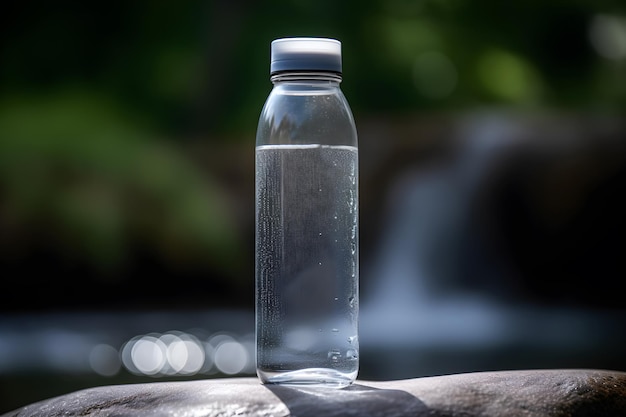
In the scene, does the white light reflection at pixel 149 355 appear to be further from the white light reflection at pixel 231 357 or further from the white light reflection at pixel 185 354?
the white light reflection at pixel 231 357

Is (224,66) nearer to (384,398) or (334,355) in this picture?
(334,355)

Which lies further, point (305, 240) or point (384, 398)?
point (305, 240)

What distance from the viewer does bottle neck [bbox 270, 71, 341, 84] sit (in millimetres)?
2365

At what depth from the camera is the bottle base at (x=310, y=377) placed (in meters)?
2.43

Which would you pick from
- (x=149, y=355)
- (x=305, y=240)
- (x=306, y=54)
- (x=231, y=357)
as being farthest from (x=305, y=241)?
(x=149, y=355)

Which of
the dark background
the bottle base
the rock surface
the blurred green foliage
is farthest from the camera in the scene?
the blurred green foliage

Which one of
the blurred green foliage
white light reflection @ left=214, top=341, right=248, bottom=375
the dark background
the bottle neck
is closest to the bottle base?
the bottle neck

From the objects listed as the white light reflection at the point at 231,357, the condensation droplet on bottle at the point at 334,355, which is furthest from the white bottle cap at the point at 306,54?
the white light reflection at the point at 231,357

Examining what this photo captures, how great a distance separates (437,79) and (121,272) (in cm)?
579

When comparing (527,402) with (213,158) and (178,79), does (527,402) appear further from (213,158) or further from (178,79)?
(178,79)

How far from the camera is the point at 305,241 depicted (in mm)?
2449

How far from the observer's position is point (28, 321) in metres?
10.4

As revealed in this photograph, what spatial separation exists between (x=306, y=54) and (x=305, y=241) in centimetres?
43

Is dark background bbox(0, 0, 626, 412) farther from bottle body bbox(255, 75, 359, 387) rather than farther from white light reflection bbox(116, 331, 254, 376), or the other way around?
bottle body bbox(255, 75, 359, 387)
